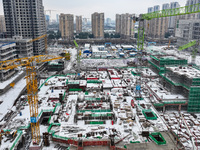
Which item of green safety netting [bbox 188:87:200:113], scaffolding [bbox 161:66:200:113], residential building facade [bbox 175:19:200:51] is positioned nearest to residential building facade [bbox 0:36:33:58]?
scaffolding [bbox 161:66:200:113]

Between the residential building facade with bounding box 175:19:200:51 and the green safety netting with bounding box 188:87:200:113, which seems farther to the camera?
the residential building facade with bounding box 175:19:200:51

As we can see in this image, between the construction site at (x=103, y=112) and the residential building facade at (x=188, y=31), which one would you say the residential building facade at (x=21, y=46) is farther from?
the residential building facade at (x=188, y=31)

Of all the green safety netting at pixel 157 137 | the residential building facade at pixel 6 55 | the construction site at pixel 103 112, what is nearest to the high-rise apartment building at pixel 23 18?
the residential building facade at pixel 6 55

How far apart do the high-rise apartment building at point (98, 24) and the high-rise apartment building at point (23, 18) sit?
53.9m

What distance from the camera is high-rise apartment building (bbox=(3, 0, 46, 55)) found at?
55.6 meters

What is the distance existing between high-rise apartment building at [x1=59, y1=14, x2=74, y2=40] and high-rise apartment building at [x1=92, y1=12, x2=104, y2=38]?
14.9 metres

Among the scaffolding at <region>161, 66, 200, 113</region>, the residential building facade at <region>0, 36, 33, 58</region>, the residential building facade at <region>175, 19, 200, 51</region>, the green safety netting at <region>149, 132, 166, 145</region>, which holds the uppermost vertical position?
the residential building facade at <region>175, 19, 200, 51</region>

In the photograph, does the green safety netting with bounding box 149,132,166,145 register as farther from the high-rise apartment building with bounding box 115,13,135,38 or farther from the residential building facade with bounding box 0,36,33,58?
the high-rise apartment building with bounding box 115,13,135,38

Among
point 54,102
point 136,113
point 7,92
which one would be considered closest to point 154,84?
point 136,113

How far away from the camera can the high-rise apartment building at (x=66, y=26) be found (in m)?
103

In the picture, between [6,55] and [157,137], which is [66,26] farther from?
[157,137]

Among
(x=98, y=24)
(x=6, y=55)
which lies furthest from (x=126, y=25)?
(x=6, y=55)

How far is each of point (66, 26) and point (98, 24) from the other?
2031 centimetres

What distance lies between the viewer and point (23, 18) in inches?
2243
